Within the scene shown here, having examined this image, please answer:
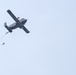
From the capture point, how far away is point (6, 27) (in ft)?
151

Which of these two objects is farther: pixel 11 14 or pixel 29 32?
pixel 29 32

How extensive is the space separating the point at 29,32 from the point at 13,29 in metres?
4.66

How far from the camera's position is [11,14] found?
4397 cm

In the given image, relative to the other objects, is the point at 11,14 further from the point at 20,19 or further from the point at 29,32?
the point at 29,32

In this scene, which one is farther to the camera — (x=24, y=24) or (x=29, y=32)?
(x=29, y=32)

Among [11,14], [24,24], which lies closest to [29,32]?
[24,24]

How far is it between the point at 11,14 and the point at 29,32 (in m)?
7.23

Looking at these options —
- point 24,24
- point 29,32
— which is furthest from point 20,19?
point 29,32

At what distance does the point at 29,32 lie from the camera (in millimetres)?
48719

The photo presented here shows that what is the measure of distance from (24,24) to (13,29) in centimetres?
291

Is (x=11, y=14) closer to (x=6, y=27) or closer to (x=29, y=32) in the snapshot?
(x=6, y=27)

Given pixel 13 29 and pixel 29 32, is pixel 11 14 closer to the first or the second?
pixel 13 29

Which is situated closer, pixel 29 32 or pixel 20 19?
pixel 20 19

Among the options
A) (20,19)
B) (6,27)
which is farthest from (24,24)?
(6,27)
